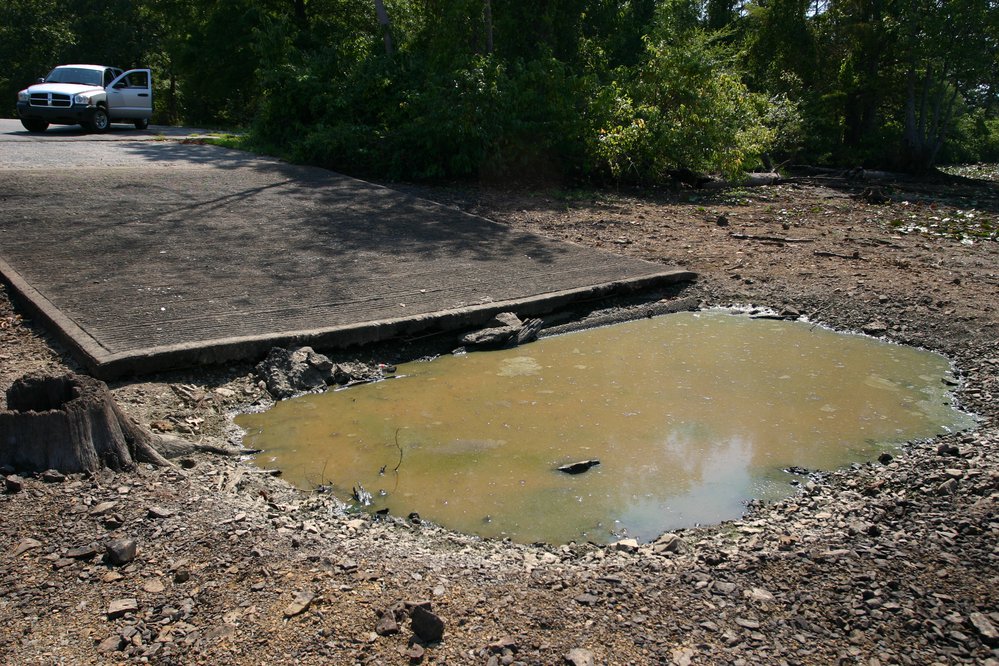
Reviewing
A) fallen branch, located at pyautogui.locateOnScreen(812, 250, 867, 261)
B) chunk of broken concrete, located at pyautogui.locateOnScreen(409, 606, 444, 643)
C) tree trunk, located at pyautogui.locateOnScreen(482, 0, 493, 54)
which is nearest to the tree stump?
chunk of broken concrete, located at pyautogui.locateOnScreen(409, 606, 444, 643)

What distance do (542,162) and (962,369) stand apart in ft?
30.5

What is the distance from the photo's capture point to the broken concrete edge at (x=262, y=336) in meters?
5.87

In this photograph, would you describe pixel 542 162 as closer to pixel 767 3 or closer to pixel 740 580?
pixel 740 580

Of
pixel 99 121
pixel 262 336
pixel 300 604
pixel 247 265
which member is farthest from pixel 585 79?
pixel 300 604

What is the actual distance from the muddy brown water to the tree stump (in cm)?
93

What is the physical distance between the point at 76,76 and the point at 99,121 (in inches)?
60.1

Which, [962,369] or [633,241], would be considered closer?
[962,369]

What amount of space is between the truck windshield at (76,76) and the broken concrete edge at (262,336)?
15.6 meters

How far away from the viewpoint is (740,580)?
3783 millimetres

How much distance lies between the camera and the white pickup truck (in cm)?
1992

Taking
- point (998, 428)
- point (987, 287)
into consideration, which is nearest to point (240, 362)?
point (998, 428)

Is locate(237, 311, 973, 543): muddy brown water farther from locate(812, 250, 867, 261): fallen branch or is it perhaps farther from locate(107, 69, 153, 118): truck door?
locate(107, 69, 153, 118): truck door

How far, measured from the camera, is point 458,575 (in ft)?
12.5

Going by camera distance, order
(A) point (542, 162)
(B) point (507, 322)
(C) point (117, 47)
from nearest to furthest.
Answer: (B) point (507, 322)
(A) point (542, 162)
(C) point (117, 47)
